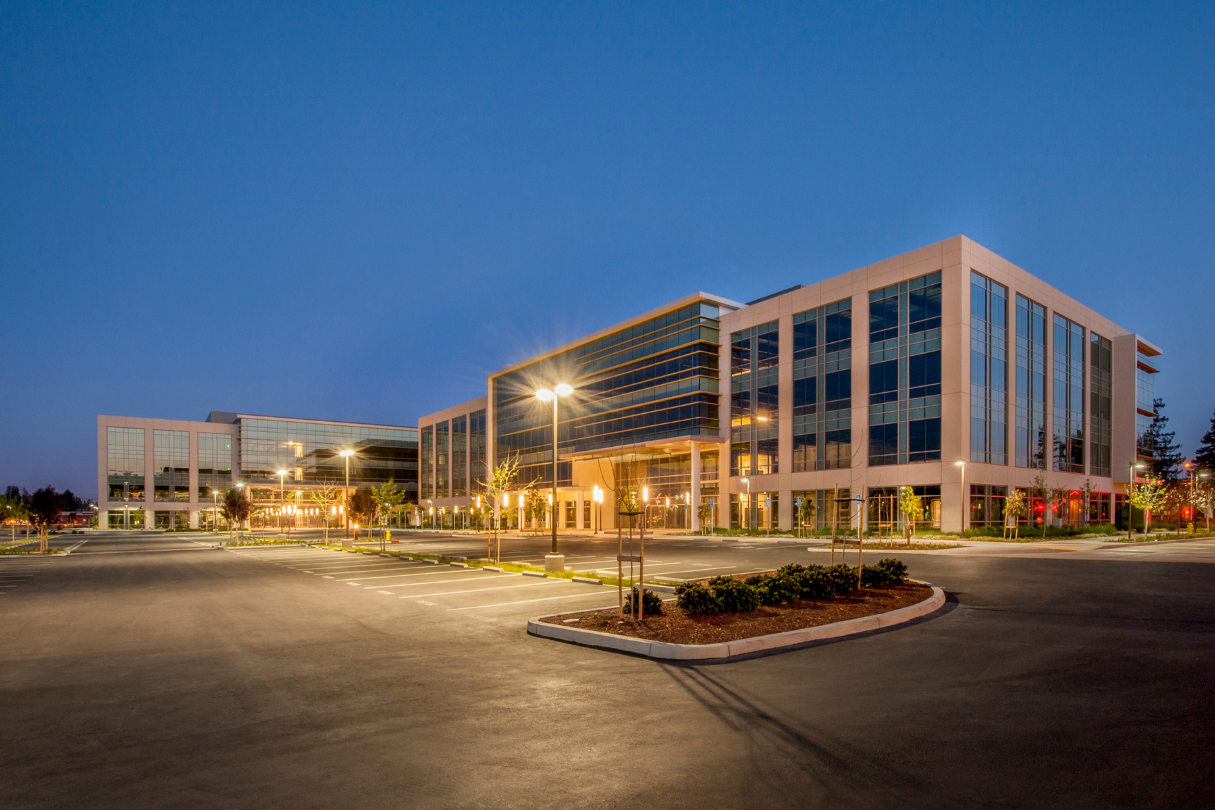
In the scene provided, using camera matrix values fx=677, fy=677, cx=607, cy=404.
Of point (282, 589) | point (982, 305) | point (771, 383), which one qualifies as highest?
point (982, 305)

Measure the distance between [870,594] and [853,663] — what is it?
6.10 meters

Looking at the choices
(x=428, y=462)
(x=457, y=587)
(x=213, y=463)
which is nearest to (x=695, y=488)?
(x=457, y=587)

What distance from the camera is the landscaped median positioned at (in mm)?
10391

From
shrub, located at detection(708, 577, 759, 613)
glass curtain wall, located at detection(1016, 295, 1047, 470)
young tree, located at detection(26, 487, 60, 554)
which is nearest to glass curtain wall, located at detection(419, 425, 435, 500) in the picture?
young tree, located at detection(26, 487, 60, 554)

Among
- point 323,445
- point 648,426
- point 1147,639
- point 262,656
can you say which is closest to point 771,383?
point 648,426

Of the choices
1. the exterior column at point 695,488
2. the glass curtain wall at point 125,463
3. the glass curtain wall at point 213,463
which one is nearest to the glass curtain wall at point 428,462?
the glass curtain wall at point 213,463

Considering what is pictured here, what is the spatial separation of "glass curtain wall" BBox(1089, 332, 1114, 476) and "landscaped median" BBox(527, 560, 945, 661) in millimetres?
55803

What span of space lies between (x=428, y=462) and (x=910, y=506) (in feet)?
268

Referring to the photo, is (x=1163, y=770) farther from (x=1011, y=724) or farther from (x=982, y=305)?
(x=982, y=305)

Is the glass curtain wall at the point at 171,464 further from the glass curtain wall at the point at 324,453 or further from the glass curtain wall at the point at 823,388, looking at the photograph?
the glass curtain wall at the point at 823,388

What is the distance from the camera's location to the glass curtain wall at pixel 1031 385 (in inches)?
1962

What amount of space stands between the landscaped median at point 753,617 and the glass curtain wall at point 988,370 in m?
34.5

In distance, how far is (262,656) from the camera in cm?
1056

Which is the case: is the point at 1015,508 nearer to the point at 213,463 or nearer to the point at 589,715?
the point at 589,715
